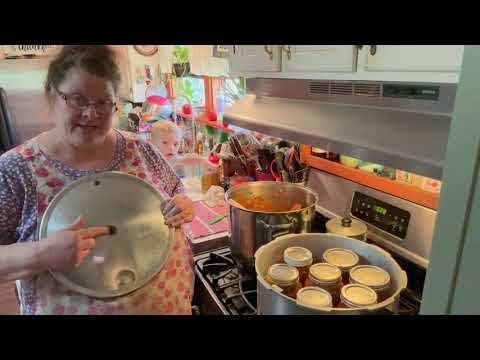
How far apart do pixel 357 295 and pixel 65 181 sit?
28.6 inches

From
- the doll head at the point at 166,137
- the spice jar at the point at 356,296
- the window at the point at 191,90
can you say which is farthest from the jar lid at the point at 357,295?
the window at the point at 191,90

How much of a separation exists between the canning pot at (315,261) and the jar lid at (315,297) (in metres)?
0.06

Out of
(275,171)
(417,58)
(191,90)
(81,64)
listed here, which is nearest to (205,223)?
(275,171)

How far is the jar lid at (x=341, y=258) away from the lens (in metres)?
0.94

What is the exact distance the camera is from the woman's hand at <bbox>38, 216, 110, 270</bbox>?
1.97 feet

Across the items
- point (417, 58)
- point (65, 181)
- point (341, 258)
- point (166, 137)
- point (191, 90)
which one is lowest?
point (341, 258)

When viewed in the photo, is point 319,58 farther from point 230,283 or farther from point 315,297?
point 230,283

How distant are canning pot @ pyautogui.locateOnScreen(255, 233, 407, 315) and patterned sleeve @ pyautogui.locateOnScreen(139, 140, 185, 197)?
0.30m

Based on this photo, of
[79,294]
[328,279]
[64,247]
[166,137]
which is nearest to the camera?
[64,247]

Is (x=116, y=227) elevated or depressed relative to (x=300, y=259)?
elevated

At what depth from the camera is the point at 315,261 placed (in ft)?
3.38
